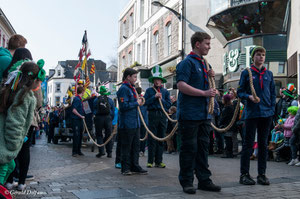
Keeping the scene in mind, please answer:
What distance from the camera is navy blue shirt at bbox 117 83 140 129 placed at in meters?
6.50

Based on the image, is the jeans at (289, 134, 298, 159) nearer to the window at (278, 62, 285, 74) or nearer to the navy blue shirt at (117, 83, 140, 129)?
the navy blue shirt at (117, 83, 140, 129)

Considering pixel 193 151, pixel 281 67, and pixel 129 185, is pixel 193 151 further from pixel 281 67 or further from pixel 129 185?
pixel 281 67

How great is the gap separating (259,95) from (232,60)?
40.6 ft

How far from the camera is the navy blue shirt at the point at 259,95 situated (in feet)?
17.5

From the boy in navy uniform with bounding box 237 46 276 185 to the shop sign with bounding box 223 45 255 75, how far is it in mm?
11058

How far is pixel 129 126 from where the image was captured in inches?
255

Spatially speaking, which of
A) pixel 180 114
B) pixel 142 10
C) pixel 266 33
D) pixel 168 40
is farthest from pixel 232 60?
pixel 142 10

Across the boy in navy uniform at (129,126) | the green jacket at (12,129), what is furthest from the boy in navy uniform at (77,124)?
the green jacket at (12,129)

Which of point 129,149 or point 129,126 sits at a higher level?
point 129,126

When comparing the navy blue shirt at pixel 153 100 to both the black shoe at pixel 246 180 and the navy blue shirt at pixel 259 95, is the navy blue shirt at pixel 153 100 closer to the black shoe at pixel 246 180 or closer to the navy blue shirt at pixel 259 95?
the navy blue shirt at pixel 259 95

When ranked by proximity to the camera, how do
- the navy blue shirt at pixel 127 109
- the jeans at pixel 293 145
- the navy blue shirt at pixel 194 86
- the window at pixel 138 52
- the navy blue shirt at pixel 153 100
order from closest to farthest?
the navy blue shirt at pixel 194 86 → the navy blue shirt at pixel 127 109 → the navy blue shirt at pixel 153 100 → the jeans at pixel 293 145 → the window at pixel 138 52

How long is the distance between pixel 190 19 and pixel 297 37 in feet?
26.7

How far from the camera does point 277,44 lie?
16.1m

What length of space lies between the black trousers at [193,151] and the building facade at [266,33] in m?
11.0
